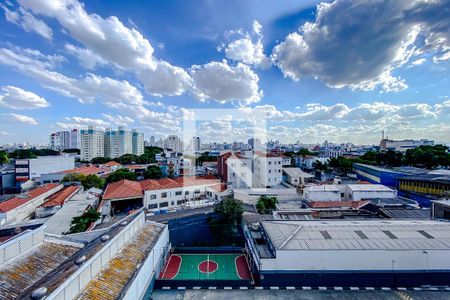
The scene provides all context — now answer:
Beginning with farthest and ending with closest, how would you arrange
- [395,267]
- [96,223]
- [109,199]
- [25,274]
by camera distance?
[109,199] < [96,223] < [395,267] < [25,274]

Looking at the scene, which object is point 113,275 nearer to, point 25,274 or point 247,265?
point 25,274

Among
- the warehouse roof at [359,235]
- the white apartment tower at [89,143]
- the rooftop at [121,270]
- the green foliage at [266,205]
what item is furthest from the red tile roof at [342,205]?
the white apartment tower at [89,143]

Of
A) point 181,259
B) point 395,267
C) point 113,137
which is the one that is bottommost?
point 181,259

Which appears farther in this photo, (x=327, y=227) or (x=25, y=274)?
(x=327, y=227)

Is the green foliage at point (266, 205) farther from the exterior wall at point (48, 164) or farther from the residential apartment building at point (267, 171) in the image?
the exterior wall at point (48, 164)

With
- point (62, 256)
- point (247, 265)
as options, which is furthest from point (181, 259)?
point (62, 256)

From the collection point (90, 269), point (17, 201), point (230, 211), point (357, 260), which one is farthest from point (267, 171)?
point (17, 201)

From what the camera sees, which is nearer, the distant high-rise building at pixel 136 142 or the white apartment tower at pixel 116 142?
the white apartment tower at pixel 116 142
